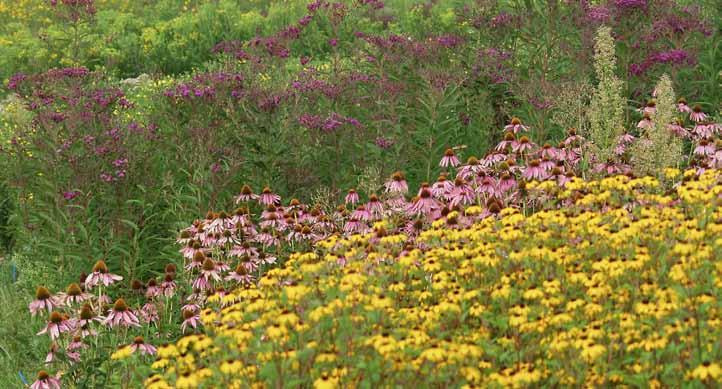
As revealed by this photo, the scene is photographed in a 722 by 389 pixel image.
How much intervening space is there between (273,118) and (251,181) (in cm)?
50

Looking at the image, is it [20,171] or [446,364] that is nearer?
[446,364]

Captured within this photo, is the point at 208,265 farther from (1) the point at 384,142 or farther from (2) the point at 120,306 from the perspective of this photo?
(1) the point at 384,142

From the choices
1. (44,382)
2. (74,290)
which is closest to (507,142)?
(74,290)

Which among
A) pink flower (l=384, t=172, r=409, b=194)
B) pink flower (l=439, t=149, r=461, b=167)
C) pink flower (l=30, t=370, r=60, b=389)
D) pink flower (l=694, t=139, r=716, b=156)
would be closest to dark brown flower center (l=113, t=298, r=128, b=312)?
pink flower (l=30, t=370, r=60, b=389)

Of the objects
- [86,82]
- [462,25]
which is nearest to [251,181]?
[86,82]

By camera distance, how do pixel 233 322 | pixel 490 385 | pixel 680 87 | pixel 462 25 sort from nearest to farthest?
pixel 490 385 < pixel 233 322 < pixel 680 87 < pixel 462 25

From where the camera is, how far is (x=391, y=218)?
6.01m

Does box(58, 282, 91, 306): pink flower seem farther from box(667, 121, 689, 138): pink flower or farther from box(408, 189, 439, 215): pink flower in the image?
box(667, 121, 689, 138): pink flower

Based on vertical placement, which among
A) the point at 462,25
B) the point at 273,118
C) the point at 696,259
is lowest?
the point at 462,25

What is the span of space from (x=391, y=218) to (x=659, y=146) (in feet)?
5.85

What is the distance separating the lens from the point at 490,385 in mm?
3801

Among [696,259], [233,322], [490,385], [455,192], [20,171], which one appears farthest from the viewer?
[20,171]

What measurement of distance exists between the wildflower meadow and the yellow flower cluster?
0.06ft

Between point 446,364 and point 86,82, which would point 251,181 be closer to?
point 86,82
